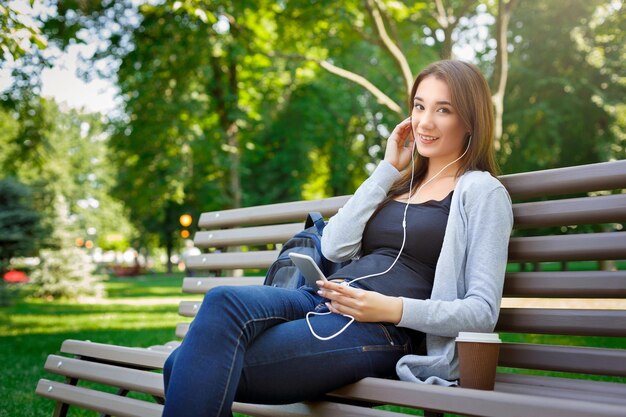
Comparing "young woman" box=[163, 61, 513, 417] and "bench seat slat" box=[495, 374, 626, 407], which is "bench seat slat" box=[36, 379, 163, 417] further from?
"bench seat slat" box=[495, 374, 626, 407]

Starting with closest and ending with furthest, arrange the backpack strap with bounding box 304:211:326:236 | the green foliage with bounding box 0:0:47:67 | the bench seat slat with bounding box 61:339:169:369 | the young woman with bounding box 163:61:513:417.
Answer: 1. the young woman with bounding box 163:61:513:417
2. the bench seat slat with bounding box 61:339:169:369
3. the backpack strap with bounding box 304:211:326:236
4. the green foliage with bounding box 0:0:47:67

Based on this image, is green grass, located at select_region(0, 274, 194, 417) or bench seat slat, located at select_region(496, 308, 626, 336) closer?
bench seat slat, located at select_region(496, 308, 626, 336)

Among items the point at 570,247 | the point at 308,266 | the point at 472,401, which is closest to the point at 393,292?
the point at 308,266

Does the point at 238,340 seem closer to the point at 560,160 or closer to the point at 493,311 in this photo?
the point at 493,311

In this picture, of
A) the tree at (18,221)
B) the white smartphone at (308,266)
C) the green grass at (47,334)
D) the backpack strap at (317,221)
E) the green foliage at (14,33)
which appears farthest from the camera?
the tree at (18,221)

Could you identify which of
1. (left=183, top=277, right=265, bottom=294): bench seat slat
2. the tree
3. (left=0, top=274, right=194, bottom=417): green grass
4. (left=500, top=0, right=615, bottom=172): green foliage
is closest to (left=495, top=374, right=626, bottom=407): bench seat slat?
(left=183, top=277, right=265, bottom=294): bench seat slat

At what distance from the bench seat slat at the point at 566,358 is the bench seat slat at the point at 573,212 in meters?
0.47

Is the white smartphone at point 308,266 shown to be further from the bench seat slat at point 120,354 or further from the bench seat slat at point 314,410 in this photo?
the bench seat slat at point 120,354

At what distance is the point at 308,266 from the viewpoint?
2695 mm

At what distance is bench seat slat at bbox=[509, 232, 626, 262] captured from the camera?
2.63m

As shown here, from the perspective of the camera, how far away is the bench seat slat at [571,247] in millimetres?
2633

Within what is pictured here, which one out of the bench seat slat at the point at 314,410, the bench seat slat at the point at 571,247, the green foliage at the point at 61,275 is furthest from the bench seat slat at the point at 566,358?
the green foliage at the point at 61,275

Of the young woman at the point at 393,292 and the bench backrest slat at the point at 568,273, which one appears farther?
the bench backrest slat at the point at 568,273

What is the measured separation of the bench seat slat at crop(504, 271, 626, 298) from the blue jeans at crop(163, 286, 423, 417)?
573 mm
